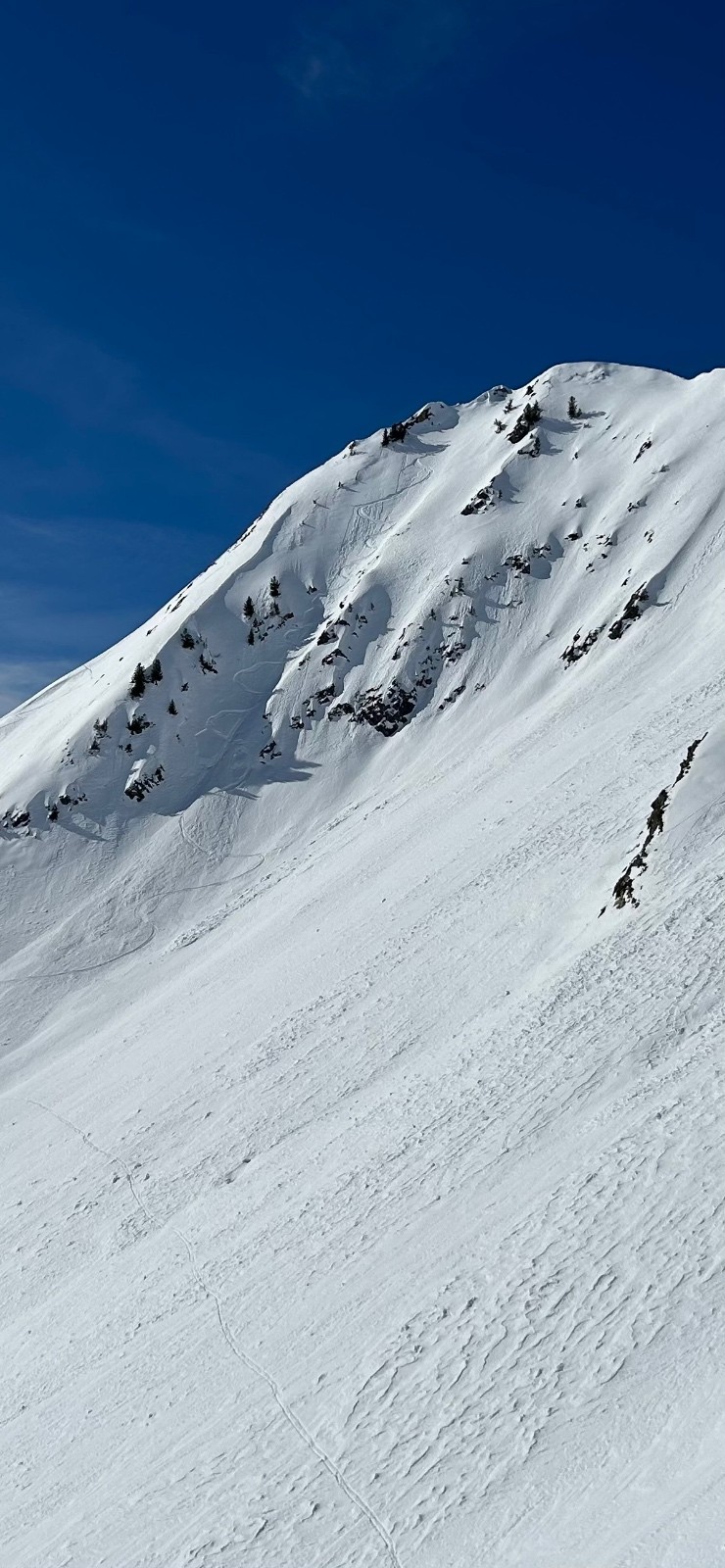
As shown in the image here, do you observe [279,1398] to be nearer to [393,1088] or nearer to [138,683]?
[393,1088]

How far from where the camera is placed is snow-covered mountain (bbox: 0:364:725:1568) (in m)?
13.7

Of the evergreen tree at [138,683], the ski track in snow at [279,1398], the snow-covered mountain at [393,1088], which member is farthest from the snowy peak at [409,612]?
the ski track in snow at [279,1398]

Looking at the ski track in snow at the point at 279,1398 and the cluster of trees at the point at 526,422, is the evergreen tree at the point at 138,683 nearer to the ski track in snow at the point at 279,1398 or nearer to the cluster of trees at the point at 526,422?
the cluster of trees at the point at 526,422

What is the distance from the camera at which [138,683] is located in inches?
2505

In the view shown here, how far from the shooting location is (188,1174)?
24969mm

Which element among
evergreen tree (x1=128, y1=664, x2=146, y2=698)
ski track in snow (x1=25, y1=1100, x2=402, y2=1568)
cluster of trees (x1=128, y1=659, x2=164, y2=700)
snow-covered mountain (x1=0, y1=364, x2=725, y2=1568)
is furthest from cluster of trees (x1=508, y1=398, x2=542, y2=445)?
ski track in snow (x1=25, y1=1100, x2=402, y2=1568)

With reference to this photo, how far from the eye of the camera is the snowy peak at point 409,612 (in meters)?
56.2

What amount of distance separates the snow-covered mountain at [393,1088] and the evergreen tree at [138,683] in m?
0.32

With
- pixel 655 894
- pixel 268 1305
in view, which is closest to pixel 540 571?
pixel 655 894

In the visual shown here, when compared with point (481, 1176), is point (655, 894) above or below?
above

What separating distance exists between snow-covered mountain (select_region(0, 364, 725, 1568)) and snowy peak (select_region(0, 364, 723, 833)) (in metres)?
0.34

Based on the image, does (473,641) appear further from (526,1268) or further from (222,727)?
(526,1268)

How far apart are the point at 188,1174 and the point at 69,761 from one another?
39.9 m

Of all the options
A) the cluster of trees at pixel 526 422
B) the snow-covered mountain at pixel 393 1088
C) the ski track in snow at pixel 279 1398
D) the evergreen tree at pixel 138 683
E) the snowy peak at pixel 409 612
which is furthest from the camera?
the cluster of trees at pixel 526 422
